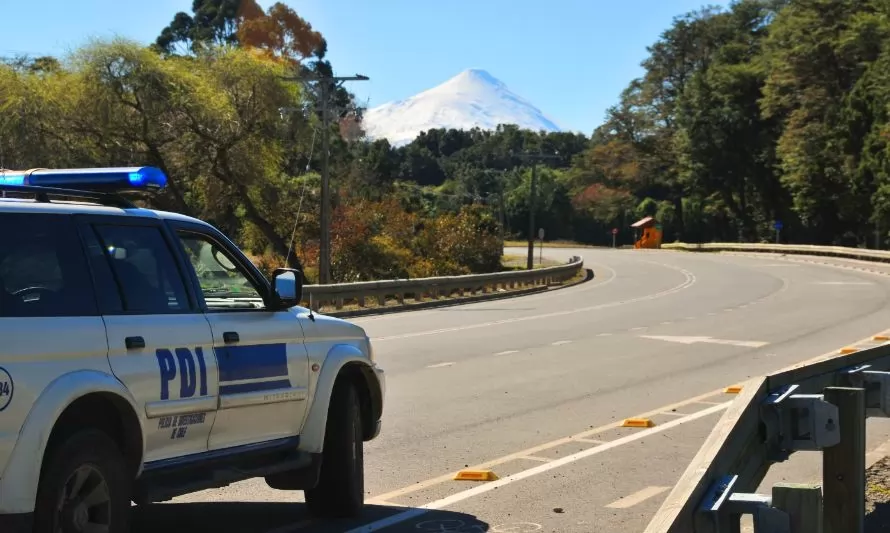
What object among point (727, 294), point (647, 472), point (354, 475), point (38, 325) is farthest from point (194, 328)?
point (727, 294)

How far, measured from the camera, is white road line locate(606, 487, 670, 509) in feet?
25.9

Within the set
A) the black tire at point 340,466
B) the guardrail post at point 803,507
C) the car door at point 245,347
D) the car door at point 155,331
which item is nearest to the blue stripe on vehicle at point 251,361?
the car door at point 245,347

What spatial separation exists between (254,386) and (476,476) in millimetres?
2799

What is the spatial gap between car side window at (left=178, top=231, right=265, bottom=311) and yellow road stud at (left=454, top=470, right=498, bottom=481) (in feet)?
8.08

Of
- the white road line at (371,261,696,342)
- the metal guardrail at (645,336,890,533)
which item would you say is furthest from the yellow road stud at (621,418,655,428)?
the white road line at (371,261,696,342)

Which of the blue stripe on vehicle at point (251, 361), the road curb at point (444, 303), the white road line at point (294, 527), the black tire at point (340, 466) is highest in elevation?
the blue stripe on vehicle at point (251, 361)

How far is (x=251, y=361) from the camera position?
21.1ft

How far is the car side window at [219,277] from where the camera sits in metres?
6.66

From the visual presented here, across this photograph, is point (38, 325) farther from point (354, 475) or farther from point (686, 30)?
point (686, 30)

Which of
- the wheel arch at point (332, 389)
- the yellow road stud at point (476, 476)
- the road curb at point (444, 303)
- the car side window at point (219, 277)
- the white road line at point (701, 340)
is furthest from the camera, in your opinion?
the road curb at point (444, 303)

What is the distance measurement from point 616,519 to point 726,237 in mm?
96615

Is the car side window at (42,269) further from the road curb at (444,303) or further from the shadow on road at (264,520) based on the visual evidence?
the road curb at (444,303)

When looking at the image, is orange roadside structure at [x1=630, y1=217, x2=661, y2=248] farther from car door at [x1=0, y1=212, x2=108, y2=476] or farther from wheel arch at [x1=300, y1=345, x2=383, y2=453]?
car door at [x1=0, y1=212, x2=108, y2=476]

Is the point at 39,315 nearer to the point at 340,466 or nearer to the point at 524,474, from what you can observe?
the point at 340,466
